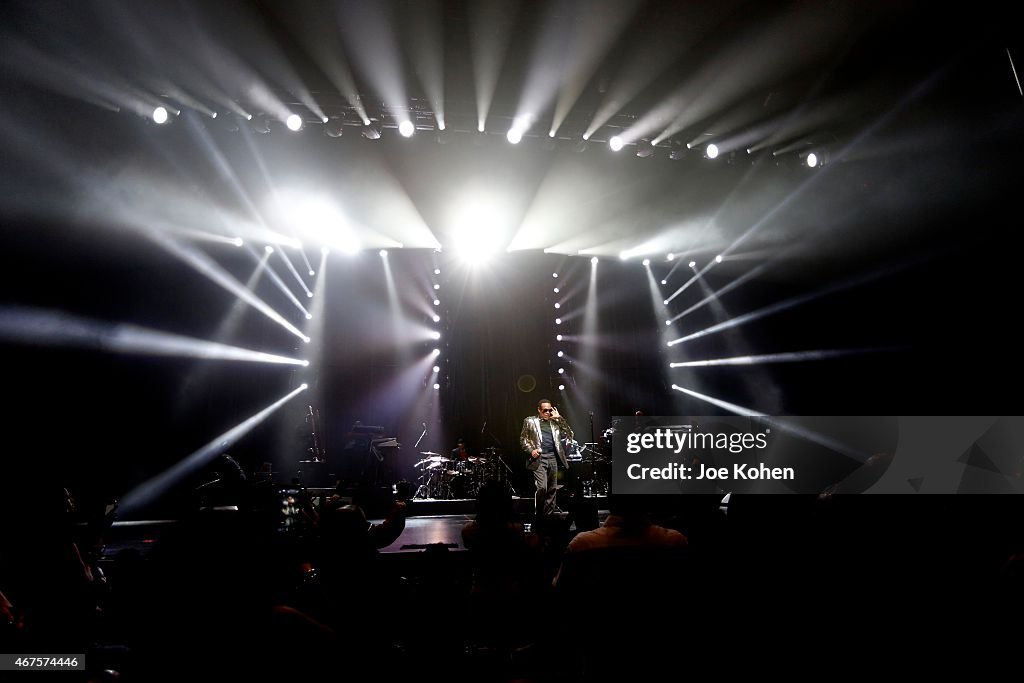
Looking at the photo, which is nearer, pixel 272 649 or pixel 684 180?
pixel 272 649

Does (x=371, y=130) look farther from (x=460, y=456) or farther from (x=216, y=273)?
(x=460, y=456)

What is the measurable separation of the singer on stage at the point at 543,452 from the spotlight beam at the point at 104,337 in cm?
574

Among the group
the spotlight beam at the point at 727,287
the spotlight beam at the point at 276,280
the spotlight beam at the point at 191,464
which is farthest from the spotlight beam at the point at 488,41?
the spotlight beam at the point at 191,464

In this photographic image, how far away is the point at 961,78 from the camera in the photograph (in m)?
5.16

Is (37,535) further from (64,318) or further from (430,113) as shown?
(430,113)

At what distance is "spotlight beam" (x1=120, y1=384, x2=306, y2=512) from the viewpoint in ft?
25.4

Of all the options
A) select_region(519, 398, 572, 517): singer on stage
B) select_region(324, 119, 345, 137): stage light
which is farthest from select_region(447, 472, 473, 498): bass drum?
select_region(324, 119, 345, 137): stage light

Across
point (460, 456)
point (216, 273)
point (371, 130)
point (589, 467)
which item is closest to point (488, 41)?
point (371, 130)

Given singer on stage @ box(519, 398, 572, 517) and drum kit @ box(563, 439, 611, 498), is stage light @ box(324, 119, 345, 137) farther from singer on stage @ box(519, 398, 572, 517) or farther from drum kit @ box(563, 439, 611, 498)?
drum kit @ box(563, 439, 611, 498)

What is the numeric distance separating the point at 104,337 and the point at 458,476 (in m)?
5.83

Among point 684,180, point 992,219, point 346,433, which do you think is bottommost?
point 346,433

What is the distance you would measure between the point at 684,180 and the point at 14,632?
844 centimetres

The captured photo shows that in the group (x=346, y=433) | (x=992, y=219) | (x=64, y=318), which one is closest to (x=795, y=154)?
(x=992, y=219)

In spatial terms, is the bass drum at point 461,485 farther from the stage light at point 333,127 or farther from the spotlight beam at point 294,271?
the stage light at point 333,127
